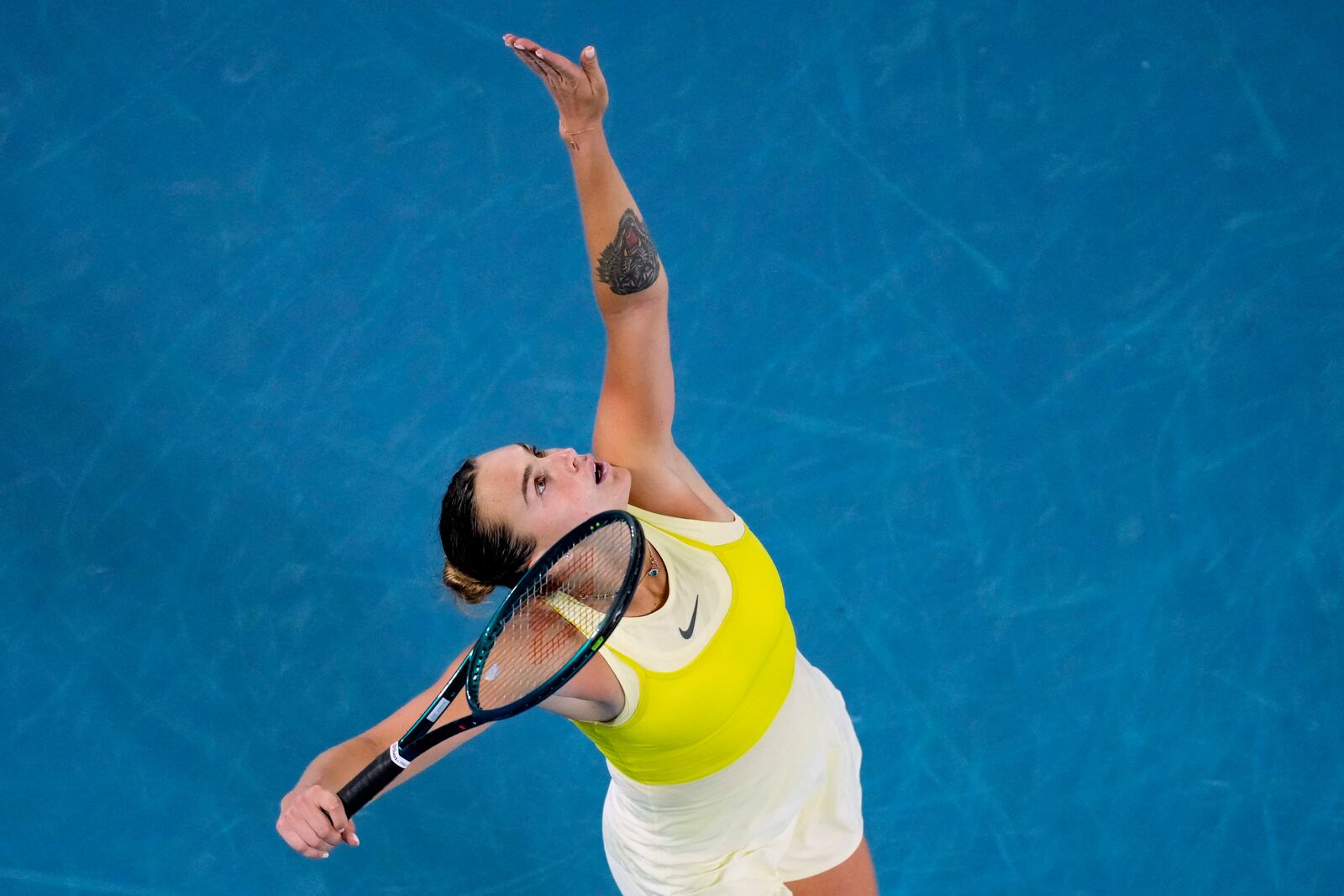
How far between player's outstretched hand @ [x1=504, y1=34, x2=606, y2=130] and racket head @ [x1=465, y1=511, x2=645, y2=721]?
2.08 ft

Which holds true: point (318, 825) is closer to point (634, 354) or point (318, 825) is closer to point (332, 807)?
point (332, 807)

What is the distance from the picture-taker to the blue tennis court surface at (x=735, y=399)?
3.09 meters

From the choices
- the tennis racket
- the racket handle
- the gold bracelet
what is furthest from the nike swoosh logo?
the gold bracelet

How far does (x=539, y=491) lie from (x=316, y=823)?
58 centimetres

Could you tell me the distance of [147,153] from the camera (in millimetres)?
3182

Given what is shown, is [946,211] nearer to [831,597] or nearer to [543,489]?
[831,597]

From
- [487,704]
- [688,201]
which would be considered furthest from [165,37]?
[487,704]

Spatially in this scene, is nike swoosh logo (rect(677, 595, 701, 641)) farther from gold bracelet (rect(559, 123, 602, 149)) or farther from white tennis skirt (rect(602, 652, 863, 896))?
gold bracelet (rect(559, 123, 602, 149))

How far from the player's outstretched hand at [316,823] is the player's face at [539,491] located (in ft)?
1.59

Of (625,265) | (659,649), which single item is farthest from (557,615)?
(625,265)

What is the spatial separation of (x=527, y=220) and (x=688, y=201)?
0.42 meters

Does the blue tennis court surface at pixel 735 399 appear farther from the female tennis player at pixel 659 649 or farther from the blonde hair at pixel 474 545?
the blonde hair at pixel 474 545

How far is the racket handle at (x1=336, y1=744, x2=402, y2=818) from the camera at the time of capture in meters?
1.70

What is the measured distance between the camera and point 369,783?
67.3 inches
